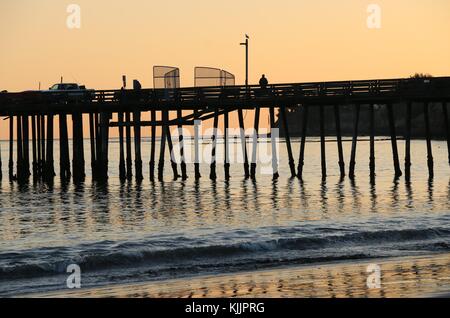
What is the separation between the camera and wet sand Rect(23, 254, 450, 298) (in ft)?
59.2

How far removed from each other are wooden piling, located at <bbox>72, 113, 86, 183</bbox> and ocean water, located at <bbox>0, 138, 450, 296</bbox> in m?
2.43

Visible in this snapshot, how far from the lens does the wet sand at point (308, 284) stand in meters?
18.0

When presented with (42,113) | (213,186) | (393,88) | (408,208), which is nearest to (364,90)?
(393,88)

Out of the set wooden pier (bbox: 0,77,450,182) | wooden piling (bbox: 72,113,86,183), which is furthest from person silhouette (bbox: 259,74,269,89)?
wooden piling (bbox: 72,113,86,183)

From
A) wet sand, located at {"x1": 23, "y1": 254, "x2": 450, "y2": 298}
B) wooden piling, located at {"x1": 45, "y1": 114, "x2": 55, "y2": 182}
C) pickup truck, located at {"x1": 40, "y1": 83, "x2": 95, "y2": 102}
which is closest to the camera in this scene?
wet sand, located at {"x1": 23, "y1": 254, "x2": 450, "y2": 298}

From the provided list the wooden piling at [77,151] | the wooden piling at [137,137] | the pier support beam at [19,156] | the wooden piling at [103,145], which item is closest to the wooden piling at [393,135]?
the wooden piling at [137,137]

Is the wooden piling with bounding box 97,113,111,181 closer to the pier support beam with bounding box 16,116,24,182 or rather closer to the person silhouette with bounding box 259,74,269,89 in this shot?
the pier support beam with bounding box 16,116,24,182

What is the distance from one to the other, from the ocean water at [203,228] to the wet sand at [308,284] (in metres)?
0.95

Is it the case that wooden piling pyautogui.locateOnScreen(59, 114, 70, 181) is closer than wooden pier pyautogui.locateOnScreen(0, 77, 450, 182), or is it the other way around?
wooden pier pyautogui.locateOnScreen(0, 77, 450, 182)

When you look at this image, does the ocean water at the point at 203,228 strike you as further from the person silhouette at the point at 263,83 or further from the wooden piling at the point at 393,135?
the person silhouette at the point at 263,83

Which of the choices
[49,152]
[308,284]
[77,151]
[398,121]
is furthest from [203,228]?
[398,121]

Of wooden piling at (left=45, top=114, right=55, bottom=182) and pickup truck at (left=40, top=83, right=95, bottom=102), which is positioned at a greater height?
pickup truck at (left=40, top=83, right=95, bottom=102)

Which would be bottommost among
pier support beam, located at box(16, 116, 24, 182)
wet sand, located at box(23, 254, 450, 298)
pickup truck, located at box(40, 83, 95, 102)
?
wet sand, located at box(23, 254, 450, 298)
